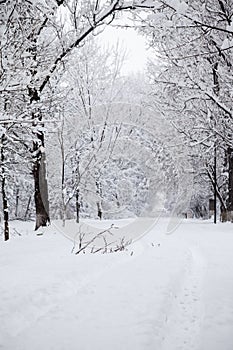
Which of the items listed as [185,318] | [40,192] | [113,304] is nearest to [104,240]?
[113,304]

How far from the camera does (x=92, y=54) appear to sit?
23000 millimetres

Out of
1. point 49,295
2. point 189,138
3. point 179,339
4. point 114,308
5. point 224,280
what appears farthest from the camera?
point 189,138

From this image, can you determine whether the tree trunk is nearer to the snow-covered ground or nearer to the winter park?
the winter park

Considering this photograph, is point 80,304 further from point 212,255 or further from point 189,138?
point 189,138

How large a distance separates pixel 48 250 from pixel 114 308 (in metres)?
4.17

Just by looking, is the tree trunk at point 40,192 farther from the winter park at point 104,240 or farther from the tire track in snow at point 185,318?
the tire track in snow at point 185,318

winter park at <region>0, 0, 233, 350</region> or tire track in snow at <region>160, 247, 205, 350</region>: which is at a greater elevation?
winter park at <region>0, 0, 233, 350</region>

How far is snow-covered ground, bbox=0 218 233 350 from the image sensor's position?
10.1ft

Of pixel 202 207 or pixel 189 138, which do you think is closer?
pixel 189 138

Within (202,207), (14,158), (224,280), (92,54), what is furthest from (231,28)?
(202,207)

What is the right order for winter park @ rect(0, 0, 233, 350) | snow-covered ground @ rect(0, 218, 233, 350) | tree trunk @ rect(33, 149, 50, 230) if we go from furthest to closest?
tree trunk @ rect(33, 149, 50, 230) < winter park @ rect(0, 0, 233, 350) < snow-covered ground @ rect(0, 218, 233, 350)

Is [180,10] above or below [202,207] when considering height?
above

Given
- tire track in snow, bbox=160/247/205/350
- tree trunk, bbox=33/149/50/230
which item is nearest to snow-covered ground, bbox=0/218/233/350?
tire track in snow, bbox=160/247/205/350

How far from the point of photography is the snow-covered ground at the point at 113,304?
3088mm
